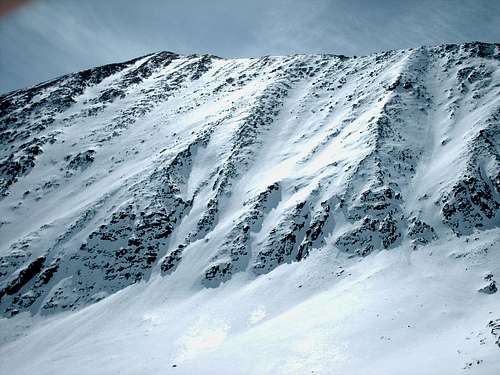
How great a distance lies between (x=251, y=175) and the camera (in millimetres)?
53375

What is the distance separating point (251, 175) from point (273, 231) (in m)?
13.0

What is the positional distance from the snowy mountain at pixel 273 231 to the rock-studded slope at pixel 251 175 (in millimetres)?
252

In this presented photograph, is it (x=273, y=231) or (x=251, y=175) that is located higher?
(x=251, y=175)

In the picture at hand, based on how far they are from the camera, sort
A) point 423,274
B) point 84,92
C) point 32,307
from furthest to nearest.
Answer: point 84,92
point 32,307
point 423,274

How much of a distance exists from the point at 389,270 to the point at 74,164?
5177 centimetres

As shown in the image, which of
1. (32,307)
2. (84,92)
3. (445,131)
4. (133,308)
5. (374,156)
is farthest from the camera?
(84,92)

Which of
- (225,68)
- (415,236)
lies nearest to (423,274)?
(415,236)

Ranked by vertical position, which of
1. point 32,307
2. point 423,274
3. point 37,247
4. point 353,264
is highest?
point 37,247

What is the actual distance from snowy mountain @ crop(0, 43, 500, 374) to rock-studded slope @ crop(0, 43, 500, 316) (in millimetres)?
252

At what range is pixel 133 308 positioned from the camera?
38.7 meters

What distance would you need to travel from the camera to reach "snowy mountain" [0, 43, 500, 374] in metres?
28.5

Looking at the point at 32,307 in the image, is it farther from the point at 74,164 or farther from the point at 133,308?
the point at 74,164

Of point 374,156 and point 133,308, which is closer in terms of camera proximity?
point 133,308

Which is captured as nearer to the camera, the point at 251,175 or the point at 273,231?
the point at 273,231
